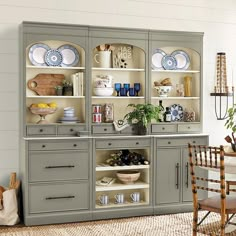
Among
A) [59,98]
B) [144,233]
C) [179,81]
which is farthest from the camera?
[179,81]

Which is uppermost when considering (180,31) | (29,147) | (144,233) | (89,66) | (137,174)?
(180,31)

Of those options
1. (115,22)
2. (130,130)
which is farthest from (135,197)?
(115,22)

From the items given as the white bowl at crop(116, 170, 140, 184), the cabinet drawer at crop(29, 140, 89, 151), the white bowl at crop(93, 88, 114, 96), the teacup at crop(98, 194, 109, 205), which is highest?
the white bowl at crop(93, 88, 114, 96)

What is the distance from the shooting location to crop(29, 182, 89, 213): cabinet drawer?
4.82 metres

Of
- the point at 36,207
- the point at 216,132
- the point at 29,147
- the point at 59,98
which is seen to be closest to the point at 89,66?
the point at 59,98

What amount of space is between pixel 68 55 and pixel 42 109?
679 millimetres

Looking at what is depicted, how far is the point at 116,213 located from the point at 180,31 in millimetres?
2143

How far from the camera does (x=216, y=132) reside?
603cm

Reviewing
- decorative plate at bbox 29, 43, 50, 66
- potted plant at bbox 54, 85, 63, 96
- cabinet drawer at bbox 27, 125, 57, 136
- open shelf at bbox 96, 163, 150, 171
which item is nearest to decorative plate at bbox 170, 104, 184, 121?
open shelf at bbox 96, 163, 150, 171

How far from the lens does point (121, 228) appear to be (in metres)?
4.76

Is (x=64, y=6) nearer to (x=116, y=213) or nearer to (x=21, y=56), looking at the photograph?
(x=21, y=56)

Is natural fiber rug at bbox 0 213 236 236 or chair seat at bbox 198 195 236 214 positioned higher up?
chair seat at bbox 198 195 236 214

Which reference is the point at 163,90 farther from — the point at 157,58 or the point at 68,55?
the point at 68,55

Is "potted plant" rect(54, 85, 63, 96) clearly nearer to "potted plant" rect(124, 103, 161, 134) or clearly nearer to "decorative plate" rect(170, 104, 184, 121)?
"potted plant" rect(124, 103, 161, 134)
